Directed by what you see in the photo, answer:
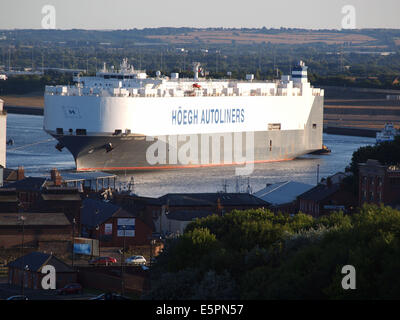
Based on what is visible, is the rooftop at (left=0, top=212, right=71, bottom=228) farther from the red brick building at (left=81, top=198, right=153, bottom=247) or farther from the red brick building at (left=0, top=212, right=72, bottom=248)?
the red brick building at (left=81, top=198, right=153, bottom=247)

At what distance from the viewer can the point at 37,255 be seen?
25.5m

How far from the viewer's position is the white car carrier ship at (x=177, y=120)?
5209cm

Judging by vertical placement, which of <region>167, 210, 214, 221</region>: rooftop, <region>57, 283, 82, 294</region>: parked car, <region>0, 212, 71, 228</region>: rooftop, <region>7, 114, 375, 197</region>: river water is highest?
<region>0, 212, 71, 228</region>: rooftop

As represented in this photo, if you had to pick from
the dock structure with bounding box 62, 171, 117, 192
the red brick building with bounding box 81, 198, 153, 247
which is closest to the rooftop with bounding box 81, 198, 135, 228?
the red brick building with bounding box 81, 198, 153, 247

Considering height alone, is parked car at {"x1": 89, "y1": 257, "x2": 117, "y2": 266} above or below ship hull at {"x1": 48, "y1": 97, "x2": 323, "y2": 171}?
above

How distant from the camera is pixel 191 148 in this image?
184 ft

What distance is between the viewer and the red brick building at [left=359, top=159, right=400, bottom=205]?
112 ft

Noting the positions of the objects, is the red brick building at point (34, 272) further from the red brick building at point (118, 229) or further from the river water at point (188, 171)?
the river water at point (188, 171)

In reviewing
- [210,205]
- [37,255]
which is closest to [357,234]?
[37,255]

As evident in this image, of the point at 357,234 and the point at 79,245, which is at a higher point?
the point at 357,234

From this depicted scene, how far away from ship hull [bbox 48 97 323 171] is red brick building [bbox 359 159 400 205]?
17922 millimetres

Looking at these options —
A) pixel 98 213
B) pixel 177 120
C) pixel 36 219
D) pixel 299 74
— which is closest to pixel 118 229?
pixel 98 213
